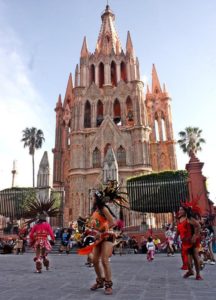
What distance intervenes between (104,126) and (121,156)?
17.0ft

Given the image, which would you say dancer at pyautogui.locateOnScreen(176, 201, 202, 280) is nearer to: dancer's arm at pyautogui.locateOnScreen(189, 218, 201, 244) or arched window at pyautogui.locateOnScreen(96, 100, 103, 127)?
dancer's arm at pyautogui.locateOnScreen(189, 218, 201, 244)

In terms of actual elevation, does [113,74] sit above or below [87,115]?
above

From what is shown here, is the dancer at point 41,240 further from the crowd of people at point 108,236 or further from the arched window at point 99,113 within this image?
the arched window at point 99,113

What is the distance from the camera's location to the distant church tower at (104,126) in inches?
1499

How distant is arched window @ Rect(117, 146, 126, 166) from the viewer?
128ft

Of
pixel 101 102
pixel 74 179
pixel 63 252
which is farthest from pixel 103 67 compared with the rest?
pixel 63 252

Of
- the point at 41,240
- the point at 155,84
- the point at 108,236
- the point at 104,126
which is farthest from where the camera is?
the point at 155,84

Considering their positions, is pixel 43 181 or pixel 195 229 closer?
pixel 195 229

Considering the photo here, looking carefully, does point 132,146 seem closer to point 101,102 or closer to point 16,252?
point 101,102

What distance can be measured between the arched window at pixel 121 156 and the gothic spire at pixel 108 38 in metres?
18.6

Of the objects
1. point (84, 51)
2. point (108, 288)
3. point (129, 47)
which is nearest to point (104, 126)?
point (84, 51)

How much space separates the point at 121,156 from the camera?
39.6 m

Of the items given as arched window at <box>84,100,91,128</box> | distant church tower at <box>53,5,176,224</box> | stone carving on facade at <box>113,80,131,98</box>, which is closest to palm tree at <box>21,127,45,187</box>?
distant church tower at <box>53,5,176,224</box>

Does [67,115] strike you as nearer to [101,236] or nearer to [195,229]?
[195,229]
